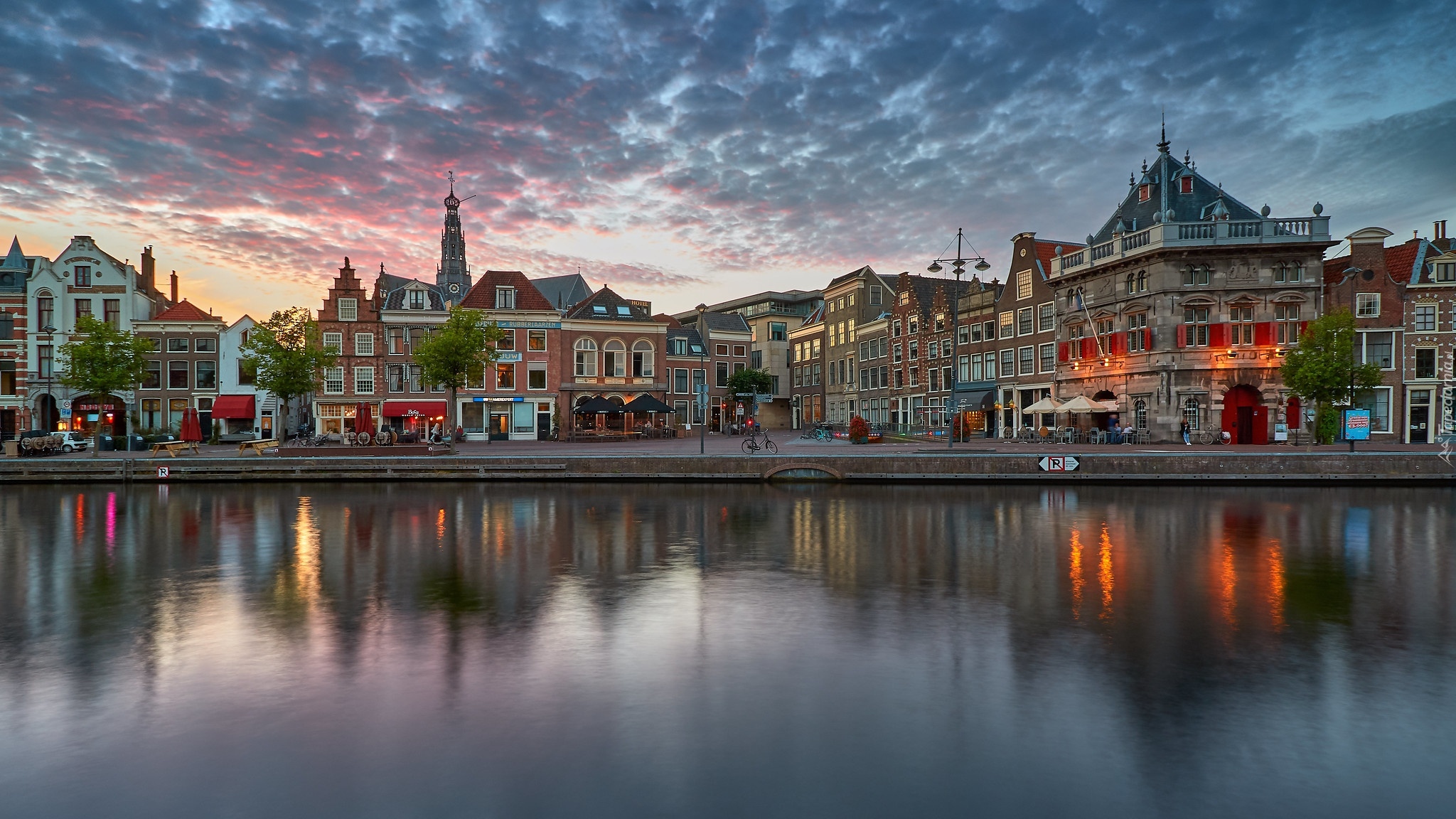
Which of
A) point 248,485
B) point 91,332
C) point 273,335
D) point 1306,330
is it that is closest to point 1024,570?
point 248,485

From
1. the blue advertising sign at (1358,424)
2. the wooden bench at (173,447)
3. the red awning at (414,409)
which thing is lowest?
the wooden bench at (173,447)

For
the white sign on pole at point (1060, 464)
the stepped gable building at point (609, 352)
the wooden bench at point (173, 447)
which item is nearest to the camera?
the white sign on pole at point (1060, 464)

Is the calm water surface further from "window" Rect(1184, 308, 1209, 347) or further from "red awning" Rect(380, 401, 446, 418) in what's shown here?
"red awning" Rect(380, 401, 446, 418)

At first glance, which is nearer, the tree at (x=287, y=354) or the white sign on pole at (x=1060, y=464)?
the white sign on pole at (x=1060, y=464)

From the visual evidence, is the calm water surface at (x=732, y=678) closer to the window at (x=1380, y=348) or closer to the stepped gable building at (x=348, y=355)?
the window at (x=1380, y=348)

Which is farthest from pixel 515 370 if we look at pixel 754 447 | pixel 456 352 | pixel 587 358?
pixel 754 447

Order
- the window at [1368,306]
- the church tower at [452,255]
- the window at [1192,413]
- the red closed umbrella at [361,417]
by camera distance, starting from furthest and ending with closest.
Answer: the church tower at [452,255], the red closed umbrella at [361,417], the window at [1368,306], the window at [1192,413]

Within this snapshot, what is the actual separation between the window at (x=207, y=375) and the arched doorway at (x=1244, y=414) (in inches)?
2620

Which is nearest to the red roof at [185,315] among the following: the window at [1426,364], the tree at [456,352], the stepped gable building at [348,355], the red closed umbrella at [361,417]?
the stepped gable building at [348,355]

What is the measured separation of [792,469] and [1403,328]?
37.3 meters

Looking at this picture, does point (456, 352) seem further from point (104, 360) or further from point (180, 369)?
point (180, 369)

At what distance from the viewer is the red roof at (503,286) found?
58969 mm

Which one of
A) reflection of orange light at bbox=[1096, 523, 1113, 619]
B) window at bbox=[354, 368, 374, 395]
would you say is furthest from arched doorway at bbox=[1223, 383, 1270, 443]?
window at bbox=[354, 368, 374, 395]

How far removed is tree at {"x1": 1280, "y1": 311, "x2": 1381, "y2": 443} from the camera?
115 feet
